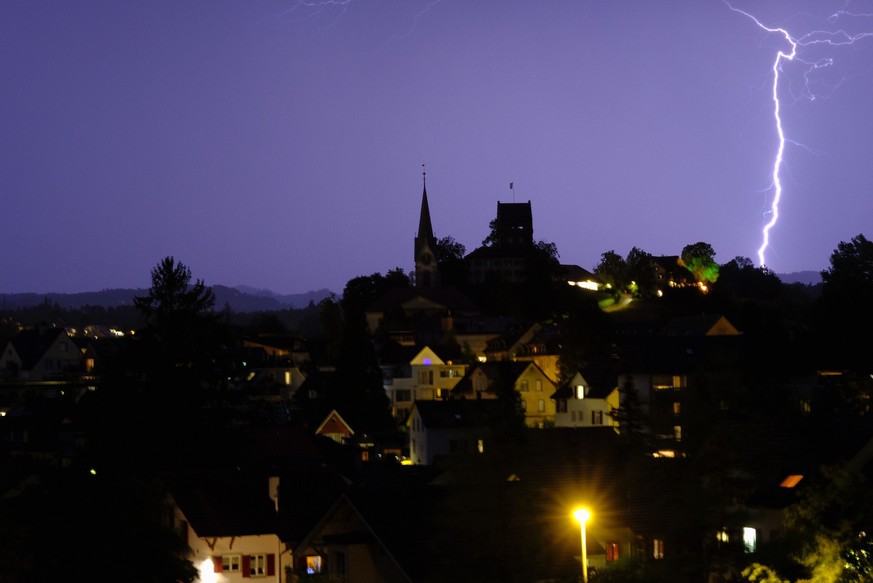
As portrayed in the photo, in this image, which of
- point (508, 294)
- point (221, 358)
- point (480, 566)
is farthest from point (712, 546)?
point (508, 294)

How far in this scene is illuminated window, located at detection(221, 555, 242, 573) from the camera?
29.0 m

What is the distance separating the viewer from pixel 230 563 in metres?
29.2

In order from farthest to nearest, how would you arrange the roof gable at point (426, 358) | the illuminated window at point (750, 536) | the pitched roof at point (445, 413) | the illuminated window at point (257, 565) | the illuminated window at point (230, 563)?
the roof gable at point (426, 358) < the pitched roof at point (445, 413) < the illuminated window at point (257, 565) < the illuminated window at point (230, 563) < the illuminated window at point (750, 536)

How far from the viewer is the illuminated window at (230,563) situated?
1144 inches

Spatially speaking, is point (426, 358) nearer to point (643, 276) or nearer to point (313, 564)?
point (643, 276)

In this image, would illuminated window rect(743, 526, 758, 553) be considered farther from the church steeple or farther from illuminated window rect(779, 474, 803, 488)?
the church steeple

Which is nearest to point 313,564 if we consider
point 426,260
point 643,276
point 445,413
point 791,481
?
point 791,481

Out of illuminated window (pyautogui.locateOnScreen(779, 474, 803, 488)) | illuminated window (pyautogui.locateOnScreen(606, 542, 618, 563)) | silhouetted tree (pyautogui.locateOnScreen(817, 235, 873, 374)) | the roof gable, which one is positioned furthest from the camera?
the roof gable

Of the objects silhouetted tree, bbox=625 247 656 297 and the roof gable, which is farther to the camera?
silhouetted tree, bbox=625 247 656 297

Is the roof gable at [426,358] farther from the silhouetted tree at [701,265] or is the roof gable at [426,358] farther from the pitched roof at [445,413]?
the silhouetted tree at [701,265]

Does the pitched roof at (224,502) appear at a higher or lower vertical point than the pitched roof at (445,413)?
lower

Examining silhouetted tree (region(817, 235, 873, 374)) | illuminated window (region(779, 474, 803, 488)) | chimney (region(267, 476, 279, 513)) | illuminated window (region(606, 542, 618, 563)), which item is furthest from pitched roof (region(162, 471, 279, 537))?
silhouetted tree (region(817, 235, 873, 374))

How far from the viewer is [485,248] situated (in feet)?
438

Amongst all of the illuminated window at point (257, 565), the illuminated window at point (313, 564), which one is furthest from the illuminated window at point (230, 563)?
the illuminated window at point (313, 564)
